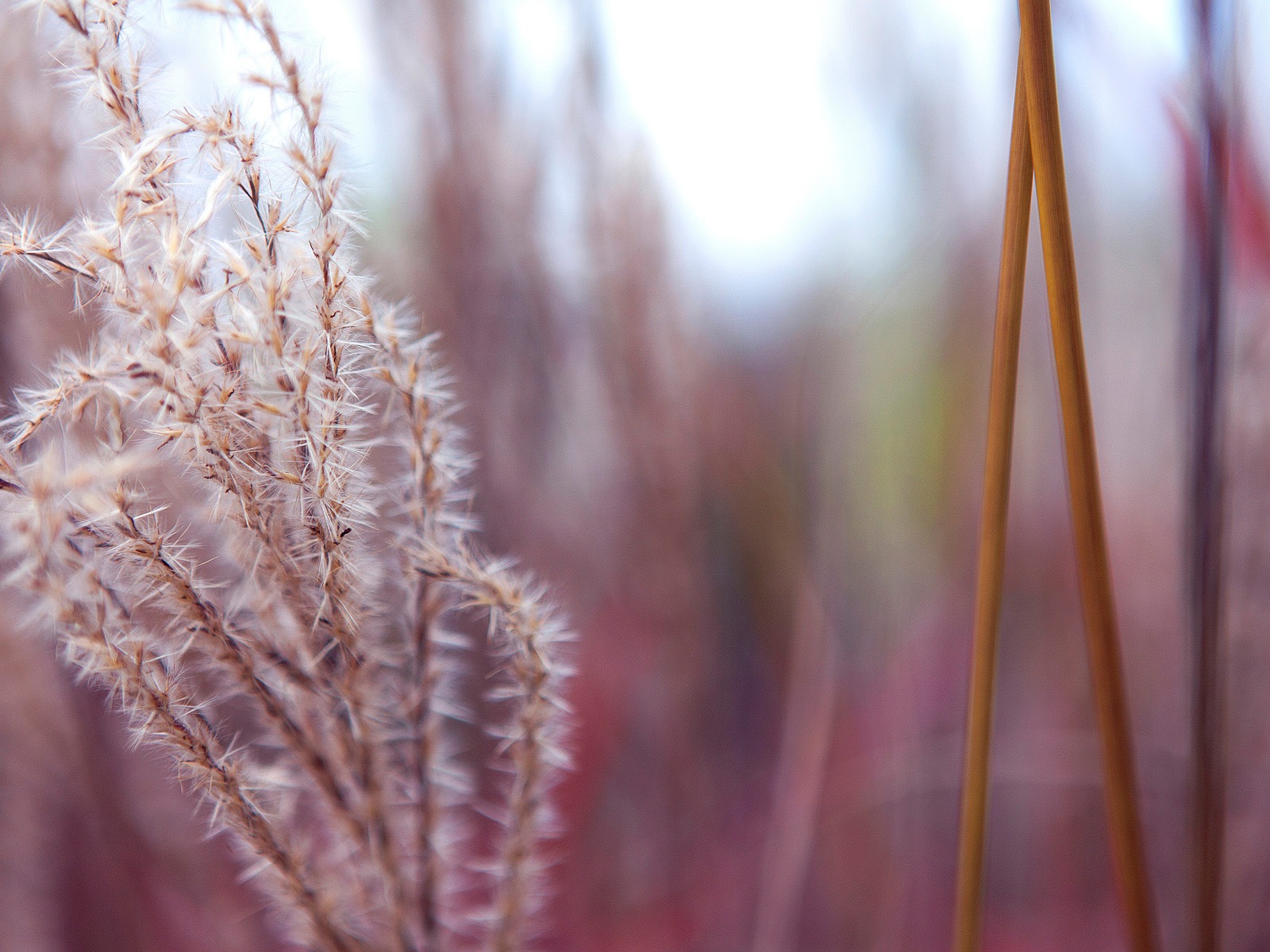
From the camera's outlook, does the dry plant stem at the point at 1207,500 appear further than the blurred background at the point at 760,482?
No

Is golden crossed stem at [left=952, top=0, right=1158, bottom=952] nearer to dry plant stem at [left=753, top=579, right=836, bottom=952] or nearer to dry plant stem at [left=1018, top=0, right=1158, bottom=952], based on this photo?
dry plant stem at [left=1018, top=0, right=1158, bottom=952]

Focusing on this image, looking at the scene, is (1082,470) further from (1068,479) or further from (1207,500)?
(1207,500)

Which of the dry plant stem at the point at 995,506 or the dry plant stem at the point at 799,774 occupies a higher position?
the dry plant stem at the point at 995,506

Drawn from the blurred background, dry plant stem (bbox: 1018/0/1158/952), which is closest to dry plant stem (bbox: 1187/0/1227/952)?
dry plant stem (bbox: 1018/0/1158/952)

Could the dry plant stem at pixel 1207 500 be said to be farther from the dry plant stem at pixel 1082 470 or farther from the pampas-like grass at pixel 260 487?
the pampas-like grass at pixel 260 487

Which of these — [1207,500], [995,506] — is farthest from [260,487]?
[1207,500]

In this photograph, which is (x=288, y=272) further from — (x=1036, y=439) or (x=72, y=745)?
(x=1036, y=439)

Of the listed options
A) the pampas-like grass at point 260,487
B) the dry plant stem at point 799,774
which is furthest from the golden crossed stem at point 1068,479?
the dry plant stem at point 799,774
